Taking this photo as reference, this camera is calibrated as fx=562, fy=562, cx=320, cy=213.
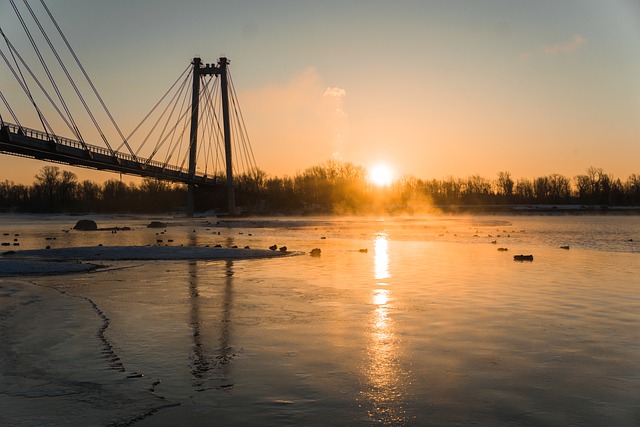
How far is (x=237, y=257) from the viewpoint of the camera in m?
26.0

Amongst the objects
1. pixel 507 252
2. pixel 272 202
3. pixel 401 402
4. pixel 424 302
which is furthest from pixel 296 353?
pixel 272 202

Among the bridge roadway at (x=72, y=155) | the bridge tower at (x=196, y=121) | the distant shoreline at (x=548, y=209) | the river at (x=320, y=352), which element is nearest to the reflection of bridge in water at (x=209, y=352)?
the river at (x=320, y=352)

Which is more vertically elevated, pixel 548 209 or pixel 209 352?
pixel 548 209

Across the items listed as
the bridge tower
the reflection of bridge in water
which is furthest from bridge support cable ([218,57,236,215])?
the reflection of bridge in water

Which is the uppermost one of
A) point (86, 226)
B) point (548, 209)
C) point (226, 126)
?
point (226, 126)

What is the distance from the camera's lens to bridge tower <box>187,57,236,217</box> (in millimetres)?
90500

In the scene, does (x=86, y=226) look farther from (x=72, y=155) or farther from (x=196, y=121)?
(x=196, y=121)

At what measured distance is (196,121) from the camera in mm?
91188

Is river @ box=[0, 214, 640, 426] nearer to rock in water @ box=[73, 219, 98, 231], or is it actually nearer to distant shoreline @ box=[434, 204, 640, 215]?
rock in water @ box=[73, 219, 98, 231]

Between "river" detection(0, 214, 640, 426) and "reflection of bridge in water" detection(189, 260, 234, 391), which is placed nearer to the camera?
"river" detection(0, 214, 640, 426)

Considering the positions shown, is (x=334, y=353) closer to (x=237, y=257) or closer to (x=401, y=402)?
(x=401, y=402)

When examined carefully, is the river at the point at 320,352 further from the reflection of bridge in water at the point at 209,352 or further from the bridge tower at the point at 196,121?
the bridge tower at the point at 196,121

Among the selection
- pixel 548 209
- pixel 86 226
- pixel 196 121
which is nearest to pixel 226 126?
pixel 196 121

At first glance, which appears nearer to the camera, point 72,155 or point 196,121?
point 72,155
